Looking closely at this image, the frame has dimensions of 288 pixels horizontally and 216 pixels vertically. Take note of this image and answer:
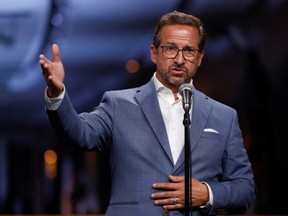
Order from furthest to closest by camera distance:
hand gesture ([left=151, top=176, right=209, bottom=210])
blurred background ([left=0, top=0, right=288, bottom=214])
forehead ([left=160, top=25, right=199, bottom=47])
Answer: blurred background ([left=0, top=0, right=288, bottom=214]) < forehead ([left=160, top=25, right=199, bottom=47]) < hand gesture ([left=151, top=176, right=209, bottom=210])

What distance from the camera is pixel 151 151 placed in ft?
7.85

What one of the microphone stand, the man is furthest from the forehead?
the microphone stand

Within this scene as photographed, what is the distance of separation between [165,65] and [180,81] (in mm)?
70

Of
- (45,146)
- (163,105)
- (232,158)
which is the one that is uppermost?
(163,105)

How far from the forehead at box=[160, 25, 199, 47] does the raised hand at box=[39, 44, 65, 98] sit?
16.8 inches

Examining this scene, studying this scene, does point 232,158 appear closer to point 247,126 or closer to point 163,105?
point 163,105

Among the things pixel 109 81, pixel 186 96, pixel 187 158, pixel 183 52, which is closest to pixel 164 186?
pixel 187 158

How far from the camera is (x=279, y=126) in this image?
15.8ft

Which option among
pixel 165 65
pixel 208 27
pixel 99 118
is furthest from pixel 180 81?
pixel 208 27

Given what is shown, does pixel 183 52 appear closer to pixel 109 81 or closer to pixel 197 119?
pixel 197 119

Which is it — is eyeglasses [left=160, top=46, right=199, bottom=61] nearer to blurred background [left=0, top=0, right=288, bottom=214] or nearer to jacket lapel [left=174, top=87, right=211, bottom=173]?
jacket lapel [left=174, top=87, right=211, bottom=173]

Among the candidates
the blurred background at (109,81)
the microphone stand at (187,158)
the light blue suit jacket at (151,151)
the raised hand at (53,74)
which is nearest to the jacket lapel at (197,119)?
the light blue suit jacket at (151,151)

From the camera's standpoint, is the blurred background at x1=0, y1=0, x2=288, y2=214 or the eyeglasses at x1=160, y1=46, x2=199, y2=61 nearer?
the eyeglasses at x1=160, y1=46, x2=199, y2=61

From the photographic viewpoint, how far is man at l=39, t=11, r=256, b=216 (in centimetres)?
238
